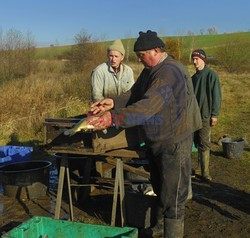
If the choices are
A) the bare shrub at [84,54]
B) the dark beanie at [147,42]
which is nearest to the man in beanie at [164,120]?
the dark beanie at [147,42]

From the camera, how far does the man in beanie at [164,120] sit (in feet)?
10.9

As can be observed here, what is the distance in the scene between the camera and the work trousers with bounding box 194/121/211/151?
20.1 feet

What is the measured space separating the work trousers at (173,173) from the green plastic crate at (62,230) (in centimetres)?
51

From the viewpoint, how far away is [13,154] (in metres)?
7.03

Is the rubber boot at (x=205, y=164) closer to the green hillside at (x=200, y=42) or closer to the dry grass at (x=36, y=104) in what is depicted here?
the dry grass at (x=36, y=104)

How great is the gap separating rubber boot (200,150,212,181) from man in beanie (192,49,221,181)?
0.06m

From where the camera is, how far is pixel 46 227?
3795 millimetres

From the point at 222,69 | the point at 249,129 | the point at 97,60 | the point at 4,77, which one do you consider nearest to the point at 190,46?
the point at 222,69

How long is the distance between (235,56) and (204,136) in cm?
2676

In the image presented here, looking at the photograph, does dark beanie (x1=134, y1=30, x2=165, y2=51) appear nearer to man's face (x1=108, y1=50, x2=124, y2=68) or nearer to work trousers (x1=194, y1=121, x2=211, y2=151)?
man's face (x1=108, y1=50, x2=124, y2=68)

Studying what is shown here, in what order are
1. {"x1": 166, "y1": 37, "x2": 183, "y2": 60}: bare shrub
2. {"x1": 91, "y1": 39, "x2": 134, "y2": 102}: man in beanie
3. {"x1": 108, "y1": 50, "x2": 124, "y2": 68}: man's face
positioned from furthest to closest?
{"x1": 166, "y1": 37, "x2": 183, "y2": 60}: bare shrub, {"x1": 91, "y1": 39, "x2": 134, "y2": 102}: man in beanie, {"x1": 108, "y1": 50, "x2": 124, "y2": 68}: man's face

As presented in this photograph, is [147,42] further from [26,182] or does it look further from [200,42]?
[200,42]

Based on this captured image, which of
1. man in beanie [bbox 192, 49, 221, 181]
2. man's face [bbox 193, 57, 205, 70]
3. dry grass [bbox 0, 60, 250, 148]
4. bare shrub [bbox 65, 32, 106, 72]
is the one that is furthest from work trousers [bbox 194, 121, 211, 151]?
bare shrub [bbox 65, 32, 106, 72]

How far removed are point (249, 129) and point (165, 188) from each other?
7.92 m
